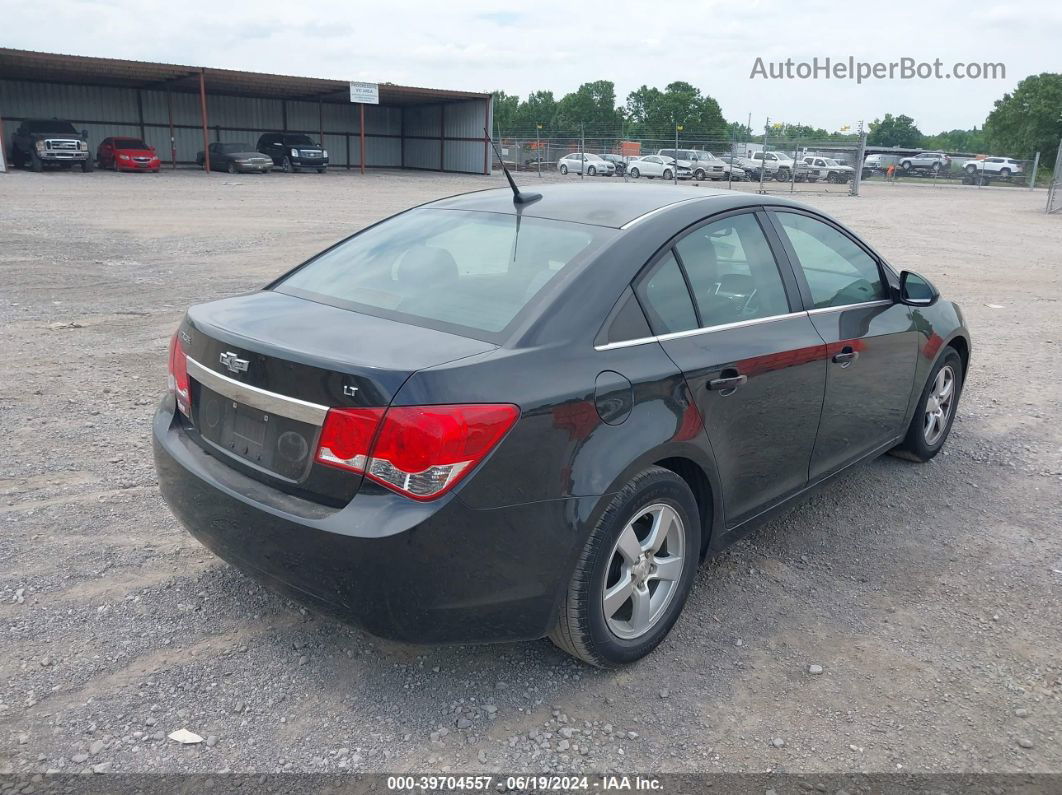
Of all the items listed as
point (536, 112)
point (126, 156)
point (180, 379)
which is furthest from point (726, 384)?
point (536, 112)

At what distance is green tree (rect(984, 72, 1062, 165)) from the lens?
71.1m

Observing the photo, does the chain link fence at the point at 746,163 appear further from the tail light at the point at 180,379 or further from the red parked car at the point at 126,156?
the tail light at the point at 180,379

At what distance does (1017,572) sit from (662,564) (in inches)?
74.4

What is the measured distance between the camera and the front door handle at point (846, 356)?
148 inches

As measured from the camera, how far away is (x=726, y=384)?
3129 mm

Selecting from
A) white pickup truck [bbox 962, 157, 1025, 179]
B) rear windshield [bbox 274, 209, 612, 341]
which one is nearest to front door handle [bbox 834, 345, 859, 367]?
rear windshield [bbox 274, 209, 612, 341]

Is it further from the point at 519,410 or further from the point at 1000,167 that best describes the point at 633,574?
the point at 1000,167

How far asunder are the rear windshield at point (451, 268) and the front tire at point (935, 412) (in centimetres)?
262

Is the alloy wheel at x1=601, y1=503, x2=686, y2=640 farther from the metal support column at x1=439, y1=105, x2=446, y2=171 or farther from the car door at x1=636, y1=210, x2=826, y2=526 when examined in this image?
the metal support column at x1=439, y1=105, x2=446, y2=171

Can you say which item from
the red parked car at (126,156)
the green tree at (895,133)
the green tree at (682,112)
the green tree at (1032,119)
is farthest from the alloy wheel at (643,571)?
the green tree at (895,133)

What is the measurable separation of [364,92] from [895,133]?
345 feet

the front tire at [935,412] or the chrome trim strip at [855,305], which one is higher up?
the chrome trim strip at [855,305]

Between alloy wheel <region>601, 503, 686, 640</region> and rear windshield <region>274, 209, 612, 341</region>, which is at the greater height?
rear windshield <region>274, 209, 612, 341</region>

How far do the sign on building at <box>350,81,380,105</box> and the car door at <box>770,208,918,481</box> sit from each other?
126 ft
